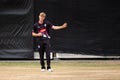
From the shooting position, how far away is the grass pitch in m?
13.1

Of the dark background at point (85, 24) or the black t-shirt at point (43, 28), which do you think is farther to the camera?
the dark background at point (85, 24)

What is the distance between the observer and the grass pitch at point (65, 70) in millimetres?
13062

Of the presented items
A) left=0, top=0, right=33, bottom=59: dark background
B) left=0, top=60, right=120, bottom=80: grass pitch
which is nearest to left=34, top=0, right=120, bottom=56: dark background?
left=0, top=0, right=33, bottom=59: dark background

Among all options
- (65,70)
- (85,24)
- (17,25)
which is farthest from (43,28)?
(85,24)

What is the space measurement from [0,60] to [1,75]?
5.25m

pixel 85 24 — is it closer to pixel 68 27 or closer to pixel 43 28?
pixel 68 27

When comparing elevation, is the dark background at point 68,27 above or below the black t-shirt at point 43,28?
below

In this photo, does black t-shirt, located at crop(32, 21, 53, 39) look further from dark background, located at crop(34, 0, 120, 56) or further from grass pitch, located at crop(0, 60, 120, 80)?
dark background, located at crop(34, 0, 120, 56)

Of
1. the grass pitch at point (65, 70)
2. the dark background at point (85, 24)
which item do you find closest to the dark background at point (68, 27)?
the dark background at point (85, 24)

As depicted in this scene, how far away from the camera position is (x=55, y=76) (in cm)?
1331

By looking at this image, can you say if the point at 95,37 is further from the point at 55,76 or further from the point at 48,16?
the point at 55,76

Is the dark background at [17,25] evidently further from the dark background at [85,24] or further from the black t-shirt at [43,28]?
the black t-shirt at [43,28]

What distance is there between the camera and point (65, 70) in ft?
49.5

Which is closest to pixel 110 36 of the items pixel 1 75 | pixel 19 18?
pixel 19 18
